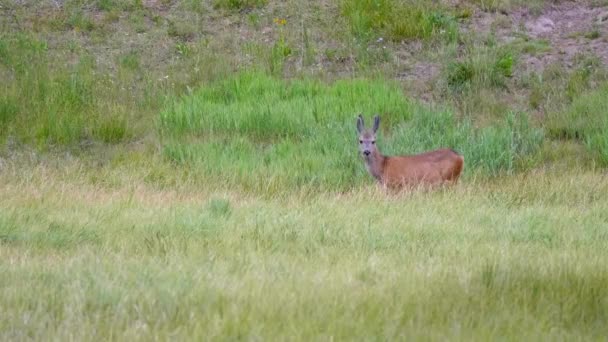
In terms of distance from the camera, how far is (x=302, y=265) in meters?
7.08

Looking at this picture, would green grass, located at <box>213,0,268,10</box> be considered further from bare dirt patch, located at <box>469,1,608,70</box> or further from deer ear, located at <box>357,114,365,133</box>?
deer ear, located at <box>357,114,365,133</box>

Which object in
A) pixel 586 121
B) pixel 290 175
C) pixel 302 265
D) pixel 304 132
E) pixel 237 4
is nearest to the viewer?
pixel 302 265

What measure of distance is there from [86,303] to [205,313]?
2.39 feet

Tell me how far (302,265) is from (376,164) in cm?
485

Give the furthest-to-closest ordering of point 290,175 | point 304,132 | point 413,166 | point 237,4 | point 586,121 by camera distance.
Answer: point 237,4 → point 586,121 → point 304,132 → point 290,175 → point 413,166

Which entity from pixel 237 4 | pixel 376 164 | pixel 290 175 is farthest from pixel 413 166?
pixel 237 4

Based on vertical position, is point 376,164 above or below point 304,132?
above

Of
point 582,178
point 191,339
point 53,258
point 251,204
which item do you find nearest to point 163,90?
point 251,204

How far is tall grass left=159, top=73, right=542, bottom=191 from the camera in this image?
12.4 m

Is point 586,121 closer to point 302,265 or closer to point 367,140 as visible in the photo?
point 367,140

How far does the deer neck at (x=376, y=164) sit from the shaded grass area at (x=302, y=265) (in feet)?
2.58

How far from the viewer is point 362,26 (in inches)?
690

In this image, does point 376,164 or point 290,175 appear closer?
point 376,164

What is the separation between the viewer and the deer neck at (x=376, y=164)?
11.8 metres
